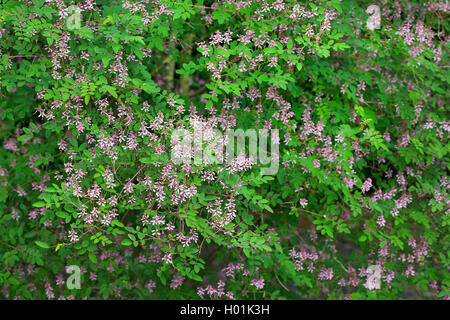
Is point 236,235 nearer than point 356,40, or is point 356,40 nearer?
point 236,235

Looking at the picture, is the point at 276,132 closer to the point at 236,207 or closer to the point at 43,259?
the point at 236,207

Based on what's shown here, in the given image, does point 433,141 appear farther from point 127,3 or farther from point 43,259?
point 43,259

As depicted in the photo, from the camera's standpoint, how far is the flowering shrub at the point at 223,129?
3328mm

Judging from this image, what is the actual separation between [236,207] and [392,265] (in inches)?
64.7

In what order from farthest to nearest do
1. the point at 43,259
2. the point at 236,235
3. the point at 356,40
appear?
the point at 43,259 → the point at 356,40 → the point at 236,235

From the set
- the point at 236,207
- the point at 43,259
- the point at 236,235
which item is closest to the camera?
the point at 236,235

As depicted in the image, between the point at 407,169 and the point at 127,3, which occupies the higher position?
the point at 127,3

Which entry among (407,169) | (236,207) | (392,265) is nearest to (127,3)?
(236,207)

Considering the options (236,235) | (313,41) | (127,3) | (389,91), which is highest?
(127,3)

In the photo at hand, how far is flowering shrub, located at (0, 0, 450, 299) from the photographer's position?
10.9ft

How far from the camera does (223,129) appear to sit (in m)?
3.71

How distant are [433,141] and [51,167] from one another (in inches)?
126

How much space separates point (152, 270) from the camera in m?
4.32
